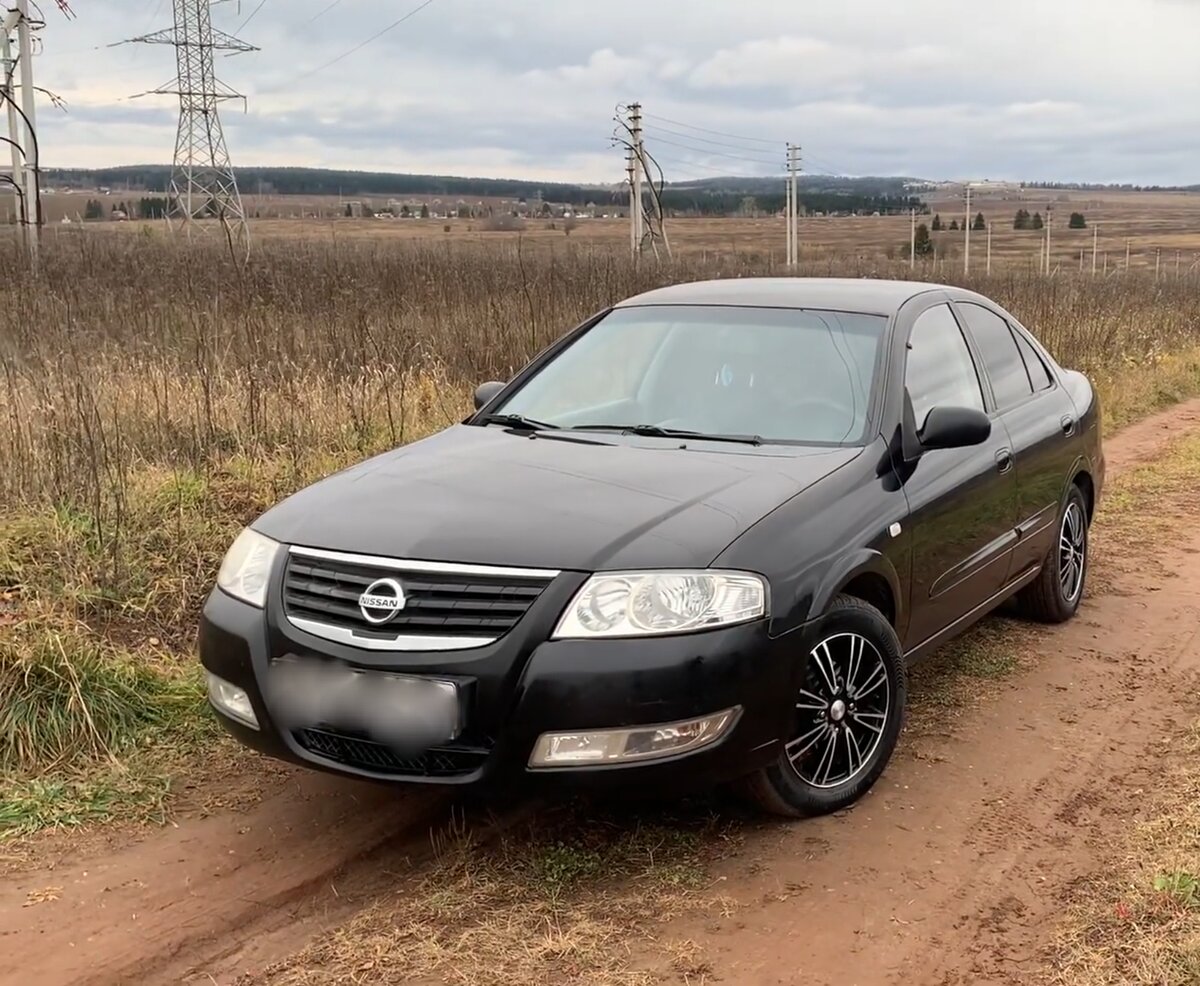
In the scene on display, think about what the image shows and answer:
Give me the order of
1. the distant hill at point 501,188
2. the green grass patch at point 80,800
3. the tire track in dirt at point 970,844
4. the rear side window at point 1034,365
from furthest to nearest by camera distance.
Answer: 1. the distant hill at point 501,188
2. the rear side window at point 1034,365
3. the green grass patch at point 80,800
4. the tire track in dirt at point 970,844

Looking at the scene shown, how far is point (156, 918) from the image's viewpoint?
320cm

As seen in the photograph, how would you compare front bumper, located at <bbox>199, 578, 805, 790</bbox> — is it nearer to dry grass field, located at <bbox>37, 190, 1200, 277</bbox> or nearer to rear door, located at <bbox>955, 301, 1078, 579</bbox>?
rear door, located at <bbox>955, 301, 1078, 579</bbox>

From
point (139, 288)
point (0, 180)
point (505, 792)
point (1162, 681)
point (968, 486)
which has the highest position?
point (0, 180)

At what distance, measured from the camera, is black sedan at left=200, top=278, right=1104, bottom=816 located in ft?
10.0

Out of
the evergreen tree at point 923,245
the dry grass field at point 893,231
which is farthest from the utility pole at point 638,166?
the evergreen tree at point 923,245

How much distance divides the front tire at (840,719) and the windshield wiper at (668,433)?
2.43 ft

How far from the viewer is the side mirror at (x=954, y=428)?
409 cm

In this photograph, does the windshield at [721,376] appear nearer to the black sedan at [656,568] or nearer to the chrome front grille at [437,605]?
the black sedan at [656,568]

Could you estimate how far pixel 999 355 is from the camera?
5.34m

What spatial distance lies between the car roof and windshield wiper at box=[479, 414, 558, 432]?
84cm

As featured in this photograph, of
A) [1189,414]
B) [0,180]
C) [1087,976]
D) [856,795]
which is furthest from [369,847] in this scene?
[1189,414]

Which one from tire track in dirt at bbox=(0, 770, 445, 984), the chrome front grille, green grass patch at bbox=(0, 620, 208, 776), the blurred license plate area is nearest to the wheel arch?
the chrome front grille

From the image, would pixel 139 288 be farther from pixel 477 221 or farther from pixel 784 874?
pixel 477 221

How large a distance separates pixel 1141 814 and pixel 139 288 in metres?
9.98
